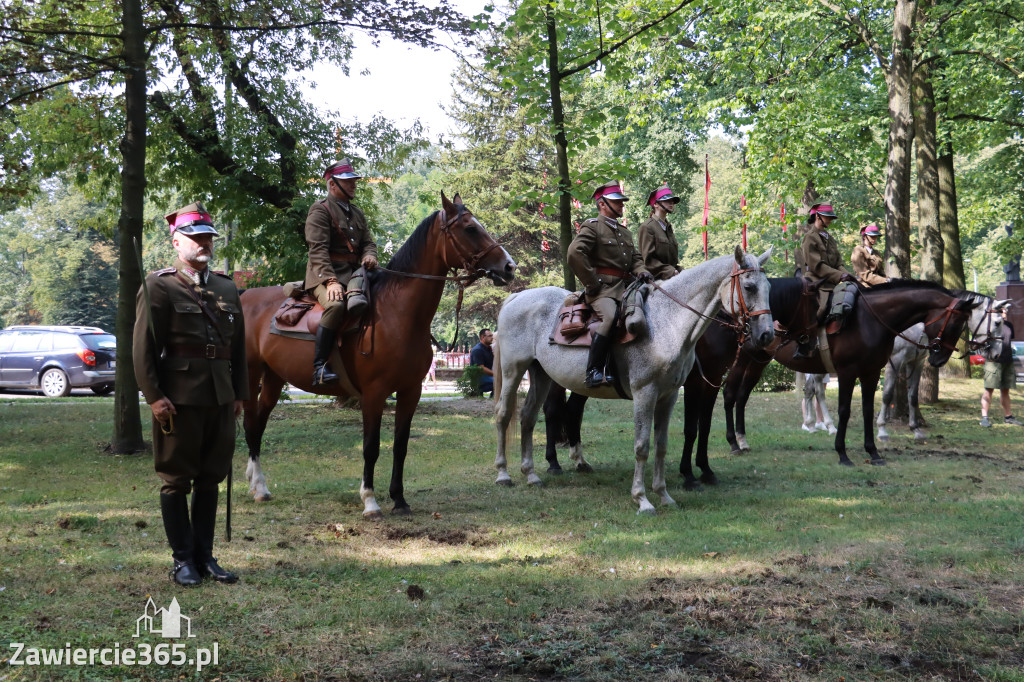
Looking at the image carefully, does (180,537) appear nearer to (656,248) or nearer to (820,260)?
(656,248)

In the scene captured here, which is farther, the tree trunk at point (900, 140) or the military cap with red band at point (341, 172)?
the tree trunk at point (900, 140)

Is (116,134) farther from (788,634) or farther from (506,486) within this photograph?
(788,634)

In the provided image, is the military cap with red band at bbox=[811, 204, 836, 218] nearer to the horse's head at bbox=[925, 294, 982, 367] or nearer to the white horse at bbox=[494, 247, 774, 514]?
the horse's head at bbox=[925, 294, 982, 367]

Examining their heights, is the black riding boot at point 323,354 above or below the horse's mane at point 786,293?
below

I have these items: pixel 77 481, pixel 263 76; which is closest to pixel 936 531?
pixel 77 481

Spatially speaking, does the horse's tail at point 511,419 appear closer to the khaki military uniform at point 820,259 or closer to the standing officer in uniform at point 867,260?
the khaki military uniform at point 820,259

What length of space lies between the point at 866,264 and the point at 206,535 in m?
11.8

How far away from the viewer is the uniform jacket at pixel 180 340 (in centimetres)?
537

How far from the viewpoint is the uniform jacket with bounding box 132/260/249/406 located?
5367mm

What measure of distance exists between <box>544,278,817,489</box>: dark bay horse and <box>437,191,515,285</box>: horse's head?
268cm

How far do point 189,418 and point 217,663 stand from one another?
5.78 feet

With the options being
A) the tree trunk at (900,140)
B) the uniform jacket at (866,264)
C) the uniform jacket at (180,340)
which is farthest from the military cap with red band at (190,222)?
the tree trunk at (900,140)

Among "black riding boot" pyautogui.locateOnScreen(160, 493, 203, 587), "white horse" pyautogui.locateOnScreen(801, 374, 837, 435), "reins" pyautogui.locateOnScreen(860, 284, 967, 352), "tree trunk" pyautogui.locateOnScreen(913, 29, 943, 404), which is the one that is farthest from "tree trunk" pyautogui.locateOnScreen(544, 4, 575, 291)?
"tree trunk" pyautogui.locateOnScreen(913, 29, 943, 404)

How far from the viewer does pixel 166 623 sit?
4.73 m
